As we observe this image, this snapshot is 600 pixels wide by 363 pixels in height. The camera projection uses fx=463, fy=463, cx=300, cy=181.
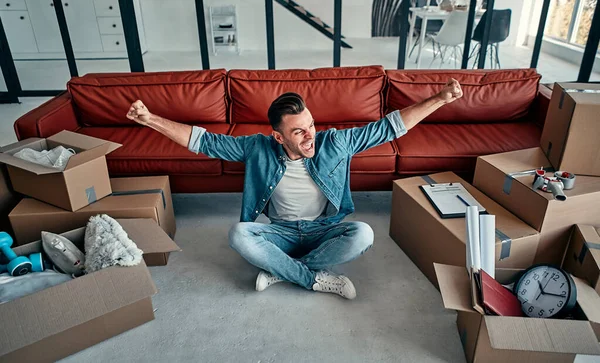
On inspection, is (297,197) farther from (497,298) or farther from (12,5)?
(12,5)

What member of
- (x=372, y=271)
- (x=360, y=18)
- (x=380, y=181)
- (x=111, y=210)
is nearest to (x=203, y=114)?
(x=111, y=210)

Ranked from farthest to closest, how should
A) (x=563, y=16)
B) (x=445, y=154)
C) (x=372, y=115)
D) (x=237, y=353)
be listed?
1. (x=563, y=16)
2. (x=372, y=115)
3. (x=445, y=154)
4. (x=237, y=353)

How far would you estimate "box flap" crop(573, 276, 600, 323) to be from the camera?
60.0 inches

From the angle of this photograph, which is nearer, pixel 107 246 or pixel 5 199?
pixel 107 246

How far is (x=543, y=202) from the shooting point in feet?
5.94

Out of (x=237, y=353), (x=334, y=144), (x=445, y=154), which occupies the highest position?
(x=334, y=144)

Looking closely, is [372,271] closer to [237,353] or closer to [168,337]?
[237,353]

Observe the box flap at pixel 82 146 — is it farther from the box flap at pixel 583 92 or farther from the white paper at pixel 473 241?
the box flap at pixel 583 92

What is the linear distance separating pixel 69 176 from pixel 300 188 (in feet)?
3.33

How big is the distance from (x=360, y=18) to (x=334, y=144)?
5.25 meters

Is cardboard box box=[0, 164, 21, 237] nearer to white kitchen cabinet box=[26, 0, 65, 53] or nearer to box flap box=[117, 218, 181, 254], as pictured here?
box flap box=[117, 218, 181, 254]

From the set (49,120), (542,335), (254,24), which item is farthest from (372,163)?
(254,24)

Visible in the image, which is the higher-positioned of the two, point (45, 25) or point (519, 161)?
point (45, 25)

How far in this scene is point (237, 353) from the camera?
68.7 inches
